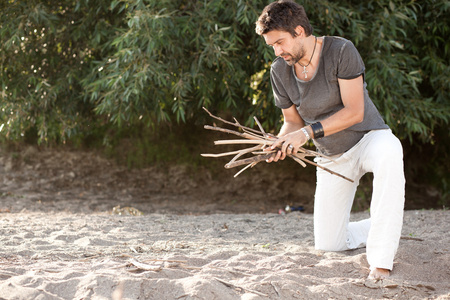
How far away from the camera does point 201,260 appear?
10.7 feet

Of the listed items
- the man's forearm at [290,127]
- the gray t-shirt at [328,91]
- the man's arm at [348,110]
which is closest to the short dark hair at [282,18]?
the gray t-shirt at [328,91]

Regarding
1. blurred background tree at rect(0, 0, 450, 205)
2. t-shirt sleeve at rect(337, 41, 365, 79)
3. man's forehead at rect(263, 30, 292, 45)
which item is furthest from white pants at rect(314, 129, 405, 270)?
blurred background tree at rect(0, 0, 450, 205)

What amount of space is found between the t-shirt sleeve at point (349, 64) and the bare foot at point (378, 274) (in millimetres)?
1109

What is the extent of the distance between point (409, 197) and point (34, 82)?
216 inches

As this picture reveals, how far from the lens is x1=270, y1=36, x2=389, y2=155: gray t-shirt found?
3242 millimetres

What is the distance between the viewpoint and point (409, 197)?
8281 mm

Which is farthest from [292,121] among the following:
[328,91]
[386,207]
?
[386,207]

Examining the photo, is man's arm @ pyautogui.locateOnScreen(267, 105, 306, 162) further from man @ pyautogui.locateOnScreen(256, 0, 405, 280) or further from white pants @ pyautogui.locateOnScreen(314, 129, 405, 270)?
white pants @ pyautogui.locateOnScreen(314, 129, 405, 270)

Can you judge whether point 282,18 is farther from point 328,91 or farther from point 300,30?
point 328,91

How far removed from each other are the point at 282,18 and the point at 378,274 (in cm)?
152

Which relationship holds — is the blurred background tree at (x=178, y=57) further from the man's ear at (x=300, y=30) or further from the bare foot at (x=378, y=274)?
the bare foot at (x=378, y=274)

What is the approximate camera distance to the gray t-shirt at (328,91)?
3.24 metres

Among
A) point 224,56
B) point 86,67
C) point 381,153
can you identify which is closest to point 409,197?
point 224,56

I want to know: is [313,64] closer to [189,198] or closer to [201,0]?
[201,0]
